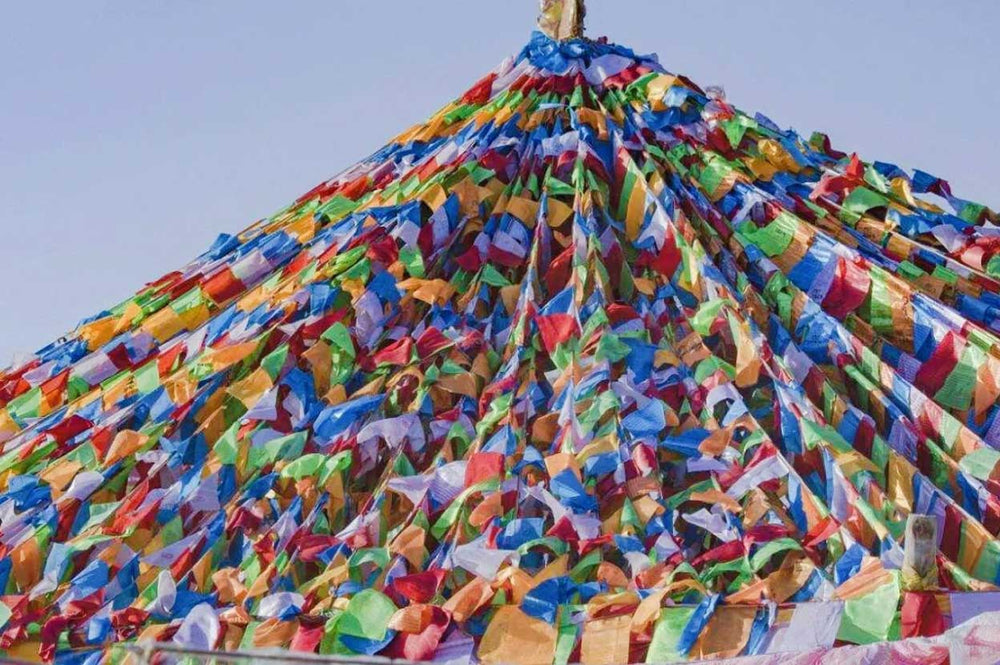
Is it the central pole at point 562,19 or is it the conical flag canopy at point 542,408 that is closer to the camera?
the conical flag canopy at point 542,408

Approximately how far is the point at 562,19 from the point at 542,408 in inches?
137

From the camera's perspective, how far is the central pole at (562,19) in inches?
445

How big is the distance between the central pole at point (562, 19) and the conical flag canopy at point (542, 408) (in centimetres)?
22

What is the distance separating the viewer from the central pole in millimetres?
11312

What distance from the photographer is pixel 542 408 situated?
8.78 meters

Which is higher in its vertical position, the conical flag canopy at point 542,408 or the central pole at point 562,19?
the central pole at point 562,19

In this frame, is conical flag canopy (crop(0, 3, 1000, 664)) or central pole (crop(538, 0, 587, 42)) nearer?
conical flag canopy (crop(0, 3, 1000, 664))

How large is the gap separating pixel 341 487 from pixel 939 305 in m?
3.20

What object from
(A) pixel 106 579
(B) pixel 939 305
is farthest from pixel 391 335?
(B) pixel 939 305

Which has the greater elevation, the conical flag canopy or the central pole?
the central pole

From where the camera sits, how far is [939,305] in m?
9.26

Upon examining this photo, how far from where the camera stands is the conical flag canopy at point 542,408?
7.65 metres

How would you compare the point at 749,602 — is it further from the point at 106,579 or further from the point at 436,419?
the point at 106,579

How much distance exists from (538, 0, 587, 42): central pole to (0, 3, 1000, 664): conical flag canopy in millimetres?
223
